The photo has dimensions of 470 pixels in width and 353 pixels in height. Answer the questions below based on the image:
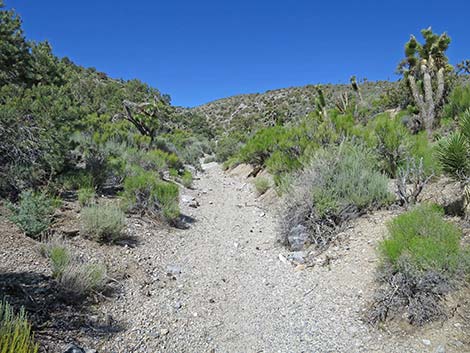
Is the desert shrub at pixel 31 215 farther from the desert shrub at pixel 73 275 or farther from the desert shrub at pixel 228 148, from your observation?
the desert shrub at pixel 228 148

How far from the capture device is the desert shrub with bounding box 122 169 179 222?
7359 mm

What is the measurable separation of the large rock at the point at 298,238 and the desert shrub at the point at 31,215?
164 inches

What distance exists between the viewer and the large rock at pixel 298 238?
5.62 m

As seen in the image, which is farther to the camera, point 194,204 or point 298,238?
point 194,204

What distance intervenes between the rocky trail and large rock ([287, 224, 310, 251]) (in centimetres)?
21

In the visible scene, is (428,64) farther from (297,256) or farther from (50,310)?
(50,310)

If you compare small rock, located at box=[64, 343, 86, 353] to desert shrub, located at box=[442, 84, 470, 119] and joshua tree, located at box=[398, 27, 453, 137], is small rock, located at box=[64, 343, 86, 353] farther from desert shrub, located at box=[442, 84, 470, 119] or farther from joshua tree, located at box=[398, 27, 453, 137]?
joshua tree, located at box=[398, 27, 453, 137]

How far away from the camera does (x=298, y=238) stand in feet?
18.6

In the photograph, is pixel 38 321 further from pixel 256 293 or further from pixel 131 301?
pixel 256 293

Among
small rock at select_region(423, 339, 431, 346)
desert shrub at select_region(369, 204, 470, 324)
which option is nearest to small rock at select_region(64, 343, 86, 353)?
desert shrub at select_region(369, 204, 470, 324)

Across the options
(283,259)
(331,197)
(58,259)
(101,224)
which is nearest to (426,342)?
(283,259)

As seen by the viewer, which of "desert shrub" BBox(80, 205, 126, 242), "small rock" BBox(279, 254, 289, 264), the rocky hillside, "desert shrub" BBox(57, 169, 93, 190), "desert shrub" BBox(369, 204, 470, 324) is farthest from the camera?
the rocky hillside

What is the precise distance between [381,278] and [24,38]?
1165cm

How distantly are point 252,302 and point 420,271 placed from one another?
210 cm
